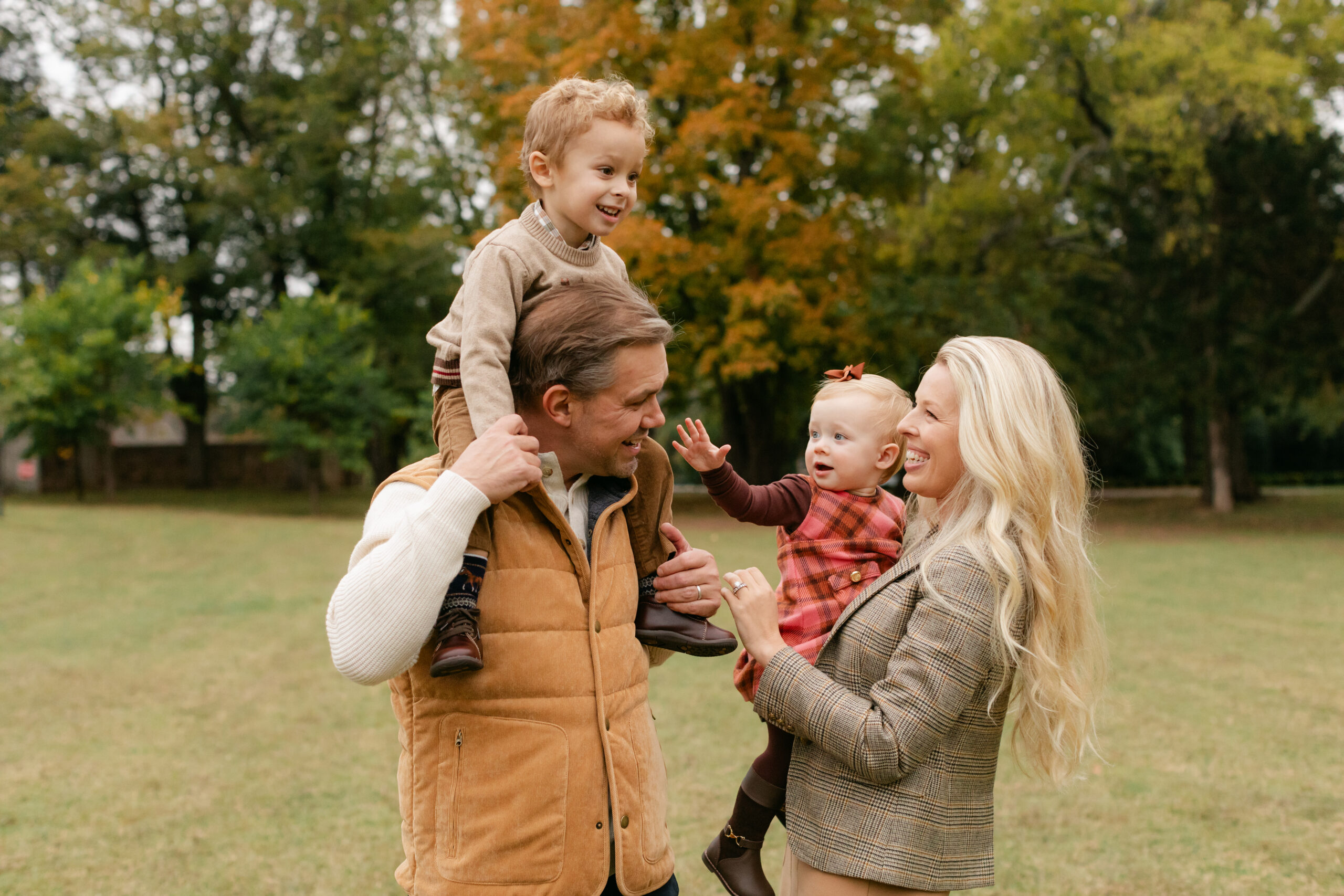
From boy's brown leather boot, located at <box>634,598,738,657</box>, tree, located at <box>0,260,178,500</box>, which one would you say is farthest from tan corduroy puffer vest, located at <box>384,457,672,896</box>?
tree, located at <box>0,260,178,500</box>

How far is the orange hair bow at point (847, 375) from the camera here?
243 centimetres

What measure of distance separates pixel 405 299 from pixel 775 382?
12.6 m

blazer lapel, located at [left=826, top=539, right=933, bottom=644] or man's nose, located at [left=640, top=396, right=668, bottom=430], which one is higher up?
man's nose, located at [left=640, top=396, right=668, bottom=430]

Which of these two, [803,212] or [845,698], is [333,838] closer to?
[845,698]

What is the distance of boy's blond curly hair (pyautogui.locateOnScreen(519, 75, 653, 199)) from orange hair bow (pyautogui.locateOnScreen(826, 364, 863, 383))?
80 cm

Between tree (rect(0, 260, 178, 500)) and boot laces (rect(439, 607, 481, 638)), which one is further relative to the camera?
tree (rect(0, 260, 178, 500))

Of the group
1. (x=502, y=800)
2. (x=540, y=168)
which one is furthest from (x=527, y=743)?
(x=540, y=168)

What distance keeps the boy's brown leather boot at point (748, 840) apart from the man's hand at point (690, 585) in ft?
1.65

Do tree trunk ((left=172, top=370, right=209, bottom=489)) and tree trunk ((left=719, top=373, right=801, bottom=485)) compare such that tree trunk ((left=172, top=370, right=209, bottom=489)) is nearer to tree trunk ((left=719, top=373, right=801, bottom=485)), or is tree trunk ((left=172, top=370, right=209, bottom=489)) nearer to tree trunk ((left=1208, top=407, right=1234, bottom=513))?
tree trunk ((left=719, top=373, right=801, bottom=485))

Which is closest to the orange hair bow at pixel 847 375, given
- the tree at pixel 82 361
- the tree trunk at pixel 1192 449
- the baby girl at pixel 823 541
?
Result: the baby girl at pixel 823 541

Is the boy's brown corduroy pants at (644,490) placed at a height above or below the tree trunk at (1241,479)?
above

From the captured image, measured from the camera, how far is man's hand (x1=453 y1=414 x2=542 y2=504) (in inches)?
70.4

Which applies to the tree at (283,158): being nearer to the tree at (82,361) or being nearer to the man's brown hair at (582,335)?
the tree at (82,361)

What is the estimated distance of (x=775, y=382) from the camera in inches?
941
